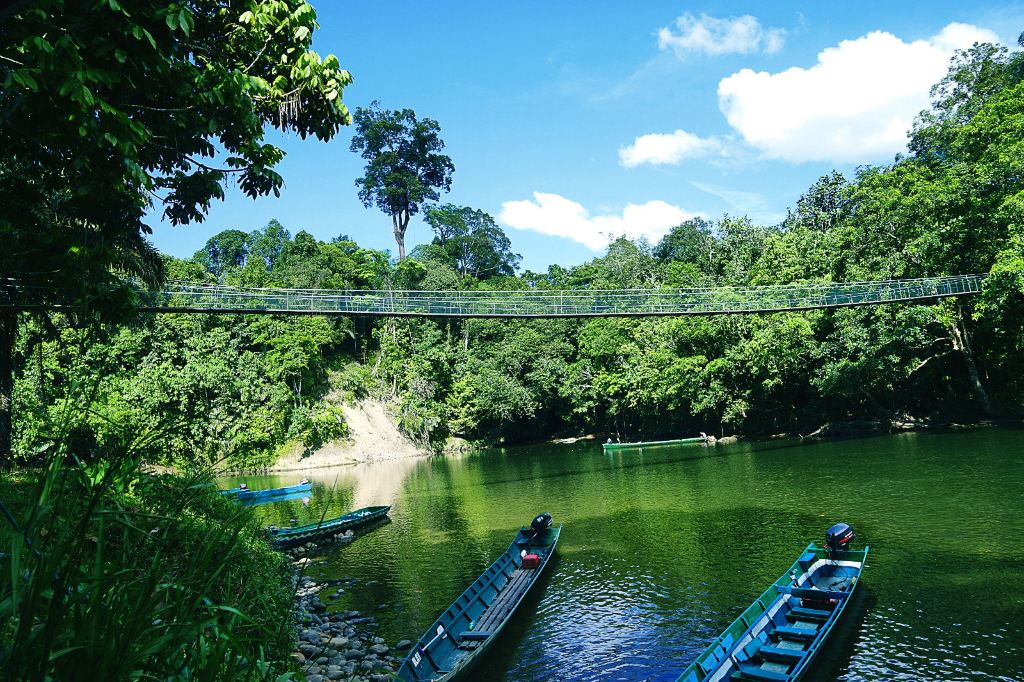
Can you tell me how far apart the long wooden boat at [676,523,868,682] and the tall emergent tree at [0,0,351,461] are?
5.94 metres

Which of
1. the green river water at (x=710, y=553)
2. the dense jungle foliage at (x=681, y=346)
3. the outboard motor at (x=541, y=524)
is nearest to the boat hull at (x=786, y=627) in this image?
the green river water at (x=710, y=553)

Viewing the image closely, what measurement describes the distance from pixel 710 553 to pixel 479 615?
4270 mm

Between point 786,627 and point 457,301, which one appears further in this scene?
point 457,301

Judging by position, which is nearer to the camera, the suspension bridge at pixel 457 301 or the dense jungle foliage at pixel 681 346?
the suspension bridge at pixel 457 301

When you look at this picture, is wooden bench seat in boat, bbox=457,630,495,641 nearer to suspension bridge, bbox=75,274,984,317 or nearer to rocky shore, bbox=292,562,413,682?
rocky shore, bbox=292,562,413,682

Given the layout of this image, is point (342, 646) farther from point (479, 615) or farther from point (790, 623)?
point (790, 623)

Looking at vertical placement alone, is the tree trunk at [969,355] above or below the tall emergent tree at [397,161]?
below

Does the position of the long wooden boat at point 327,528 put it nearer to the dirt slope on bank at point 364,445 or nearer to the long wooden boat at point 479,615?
the long wooden boat at point 479,615

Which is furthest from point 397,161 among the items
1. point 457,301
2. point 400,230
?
point 457,301

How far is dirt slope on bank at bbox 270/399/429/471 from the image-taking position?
28984mm

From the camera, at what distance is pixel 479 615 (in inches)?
328

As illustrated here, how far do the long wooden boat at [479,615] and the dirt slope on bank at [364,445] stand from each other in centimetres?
2002

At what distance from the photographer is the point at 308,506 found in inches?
705

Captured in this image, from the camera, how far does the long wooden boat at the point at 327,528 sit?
40.5 ft
